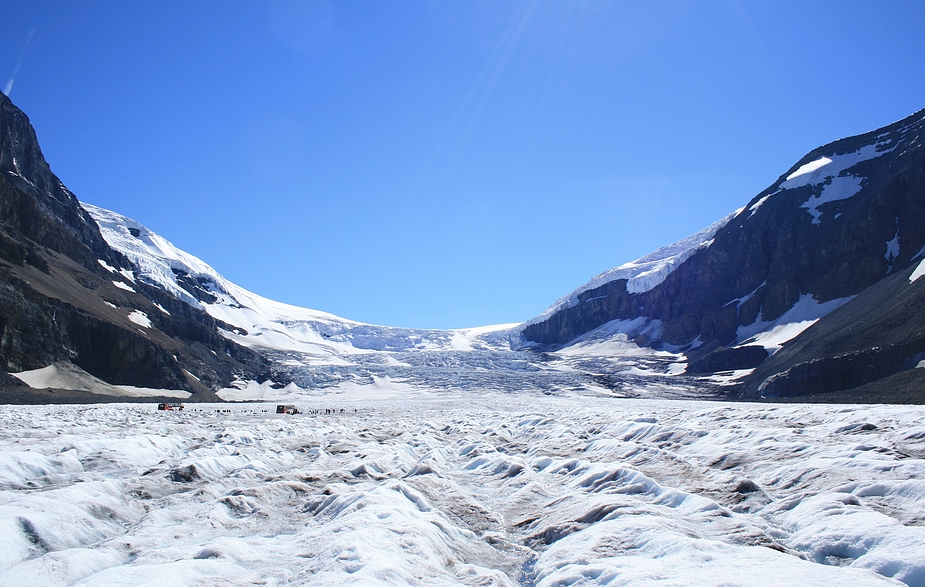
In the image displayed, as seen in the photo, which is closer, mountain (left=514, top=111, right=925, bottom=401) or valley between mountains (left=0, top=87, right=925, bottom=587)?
valley between mountains (left=0, top=87, right=925, bottom=587)

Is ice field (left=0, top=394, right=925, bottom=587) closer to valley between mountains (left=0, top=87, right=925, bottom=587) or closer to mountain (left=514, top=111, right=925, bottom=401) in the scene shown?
valley between mountains (left=0, top=87, right=925, bottom=587)

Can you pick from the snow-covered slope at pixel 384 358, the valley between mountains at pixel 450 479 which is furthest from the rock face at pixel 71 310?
the snow-covered slope at pixel 384 358

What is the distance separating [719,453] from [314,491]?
11.1 meters

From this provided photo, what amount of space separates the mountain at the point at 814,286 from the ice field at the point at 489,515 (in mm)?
32207

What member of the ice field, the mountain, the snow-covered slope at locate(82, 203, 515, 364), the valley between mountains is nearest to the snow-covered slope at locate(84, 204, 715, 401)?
the snow-covered slope at locate(82, 203, 515, 364)

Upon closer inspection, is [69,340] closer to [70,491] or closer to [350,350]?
[70,491]

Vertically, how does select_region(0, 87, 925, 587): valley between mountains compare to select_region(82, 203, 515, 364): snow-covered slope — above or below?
below

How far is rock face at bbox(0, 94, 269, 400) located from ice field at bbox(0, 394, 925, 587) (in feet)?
168

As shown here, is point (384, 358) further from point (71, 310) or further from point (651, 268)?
point (651, 268)

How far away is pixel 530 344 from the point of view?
184250 millimetres

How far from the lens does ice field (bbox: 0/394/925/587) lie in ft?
21.3

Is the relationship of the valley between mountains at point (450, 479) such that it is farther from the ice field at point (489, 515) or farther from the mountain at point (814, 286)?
the mountain at point (814, 286)

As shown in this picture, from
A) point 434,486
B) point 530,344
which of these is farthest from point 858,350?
point 530,344

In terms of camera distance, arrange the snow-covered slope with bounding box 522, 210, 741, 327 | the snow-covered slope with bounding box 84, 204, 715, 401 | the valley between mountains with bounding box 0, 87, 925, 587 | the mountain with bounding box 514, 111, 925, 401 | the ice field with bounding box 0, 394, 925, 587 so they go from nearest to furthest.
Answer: the ice field with bounding box 0, 394, 925, 587
the valley between mountains with bounding box 0, 87, 925, 587
the mountain with bounding box 514, 111, 925, 401
the snow-covered slope with bounding box 84, 204, 715, 401
the snow-covered slope with bounding box 522, 210, 741, 327
